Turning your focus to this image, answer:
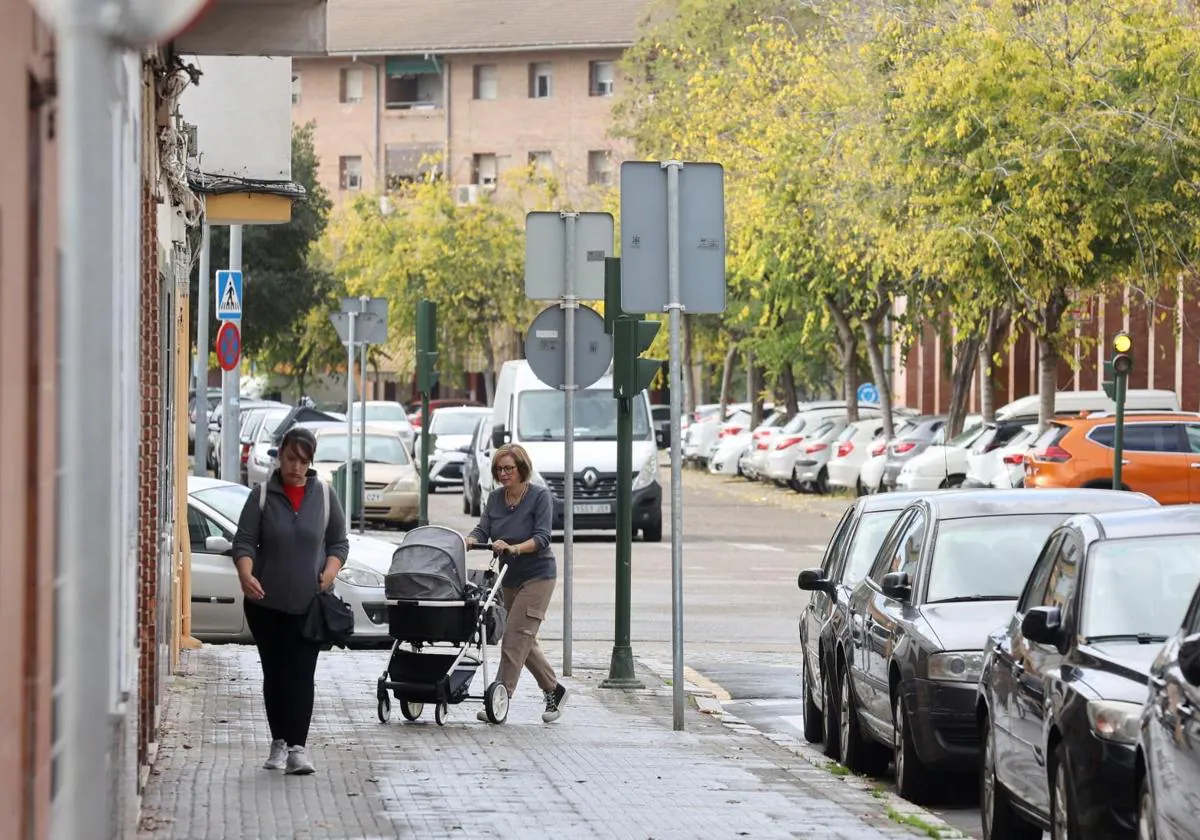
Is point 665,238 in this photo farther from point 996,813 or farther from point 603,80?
point 603,80

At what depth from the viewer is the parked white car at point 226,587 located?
17.3 m

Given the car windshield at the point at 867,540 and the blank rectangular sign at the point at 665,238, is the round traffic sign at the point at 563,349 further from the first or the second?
the blank rectangular sign at the point at 665,238

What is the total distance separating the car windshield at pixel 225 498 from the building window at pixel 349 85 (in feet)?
252

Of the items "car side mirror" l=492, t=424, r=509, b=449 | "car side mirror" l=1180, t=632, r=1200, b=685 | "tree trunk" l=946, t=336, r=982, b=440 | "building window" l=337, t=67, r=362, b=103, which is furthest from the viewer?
"building window" l=337, t=67, r=362, b=103

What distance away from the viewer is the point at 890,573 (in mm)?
11672

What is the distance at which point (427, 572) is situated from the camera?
1243 centimetres

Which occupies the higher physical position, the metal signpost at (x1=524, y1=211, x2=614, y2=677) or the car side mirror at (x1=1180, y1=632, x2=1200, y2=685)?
the metal signpost at (x1=524, y1=211, x2=614, y2=677)

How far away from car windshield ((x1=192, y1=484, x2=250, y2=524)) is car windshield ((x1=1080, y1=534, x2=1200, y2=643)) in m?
10.1

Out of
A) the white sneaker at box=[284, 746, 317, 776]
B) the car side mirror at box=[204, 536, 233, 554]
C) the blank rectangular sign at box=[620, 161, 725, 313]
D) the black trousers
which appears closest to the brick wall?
the black trousers

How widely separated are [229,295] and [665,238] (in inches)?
640

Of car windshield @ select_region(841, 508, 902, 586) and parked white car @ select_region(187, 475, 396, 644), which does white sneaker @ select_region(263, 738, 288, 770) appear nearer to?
car windshield @ select_region(841, 508, 902, 586)

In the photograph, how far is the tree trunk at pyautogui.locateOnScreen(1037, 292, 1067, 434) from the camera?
3575cm

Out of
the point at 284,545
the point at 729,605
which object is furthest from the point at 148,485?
the point at 729,605

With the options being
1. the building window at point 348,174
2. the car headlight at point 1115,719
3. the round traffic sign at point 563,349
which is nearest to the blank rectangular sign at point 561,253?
the round traffic sign at point 563,349
